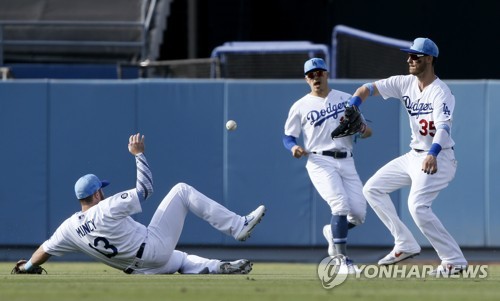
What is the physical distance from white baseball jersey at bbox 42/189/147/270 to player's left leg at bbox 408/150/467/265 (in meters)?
2.21

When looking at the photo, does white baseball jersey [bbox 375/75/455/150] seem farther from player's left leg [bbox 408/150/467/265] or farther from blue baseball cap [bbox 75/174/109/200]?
blue baseball cap [bbox 75/174/109/200]

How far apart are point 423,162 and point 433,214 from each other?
1.80 ft

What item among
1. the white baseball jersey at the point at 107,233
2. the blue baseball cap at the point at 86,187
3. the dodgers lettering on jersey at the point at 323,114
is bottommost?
the white baseball jersey at the point at 107,233

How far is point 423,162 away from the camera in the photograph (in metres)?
9.18

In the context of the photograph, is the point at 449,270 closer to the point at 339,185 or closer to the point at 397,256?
the point at 397,256

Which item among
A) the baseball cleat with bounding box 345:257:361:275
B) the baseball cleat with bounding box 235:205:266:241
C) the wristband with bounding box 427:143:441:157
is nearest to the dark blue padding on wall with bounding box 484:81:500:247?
the baseball cleat with bounding box 345:257:361:275

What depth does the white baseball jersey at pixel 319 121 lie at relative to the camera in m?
10.4

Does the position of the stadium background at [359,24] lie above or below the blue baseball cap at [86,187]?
above

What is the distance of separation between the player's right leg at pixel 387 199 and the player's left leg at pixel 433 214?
1.04 ft

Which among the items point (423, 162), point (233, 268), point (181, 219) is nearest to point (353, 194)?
point (423, 162)

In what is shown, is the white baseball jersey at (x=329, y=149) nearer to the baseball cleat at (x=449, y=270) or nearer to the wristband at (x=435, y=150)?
the baseball cleat at (x=449, y=270)

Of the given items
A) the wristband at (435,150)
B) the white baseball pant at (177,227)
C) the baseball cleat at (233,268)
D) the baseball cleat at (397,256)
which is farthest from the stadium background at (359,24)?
the wristband at (435,150)

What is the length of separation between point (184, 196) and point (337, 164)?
4.84 feet

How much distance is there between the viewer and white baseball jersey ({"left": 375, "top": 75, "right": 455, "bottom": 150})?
9.48 metres
